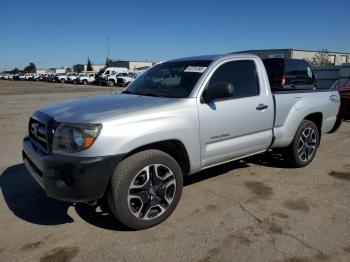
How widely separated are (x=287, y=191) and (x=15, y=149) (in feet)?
17.5

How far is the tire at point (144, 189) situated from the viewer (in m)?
3.45

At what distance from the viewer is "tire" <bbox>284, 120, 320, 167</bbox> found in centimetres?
554

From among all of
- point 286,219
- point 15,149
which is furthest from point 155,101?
point 15,149

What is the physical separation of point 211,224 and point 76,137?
5.43 ft

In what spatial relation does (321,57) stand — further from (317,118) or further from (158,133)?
(158,133)

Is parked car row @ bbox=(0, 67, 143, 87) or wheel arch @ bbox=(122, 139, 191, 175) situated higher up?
parked car row @ bbox=(0, 67, 143, 87)

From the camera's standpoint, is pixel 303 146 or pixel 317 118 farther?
pixel 317 118

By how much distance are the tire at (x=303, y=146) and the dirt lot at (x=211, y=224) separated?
0.86ft

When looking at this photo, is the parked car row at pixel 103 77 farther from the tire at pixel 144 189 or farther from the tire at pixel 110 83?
the tire at pixel 144 189

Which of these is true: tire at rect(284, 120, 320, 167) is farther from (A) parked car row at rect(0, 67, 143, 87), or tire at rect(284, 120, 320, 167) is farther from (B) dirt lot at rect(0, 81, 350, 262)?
(A) parked car row at rect(0, 67, 143, 87)

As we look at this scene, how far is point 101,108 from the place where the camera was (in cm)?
379

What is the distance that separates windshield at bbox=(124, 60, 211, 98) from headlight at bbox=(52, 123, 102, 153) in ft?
4.11

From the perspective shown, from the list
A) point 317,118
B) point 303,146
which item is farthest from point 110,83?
point 303,146

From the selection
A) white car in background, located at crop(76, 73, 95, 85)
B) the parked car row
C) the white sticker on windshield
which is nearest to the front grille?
the white sticker on windshield
